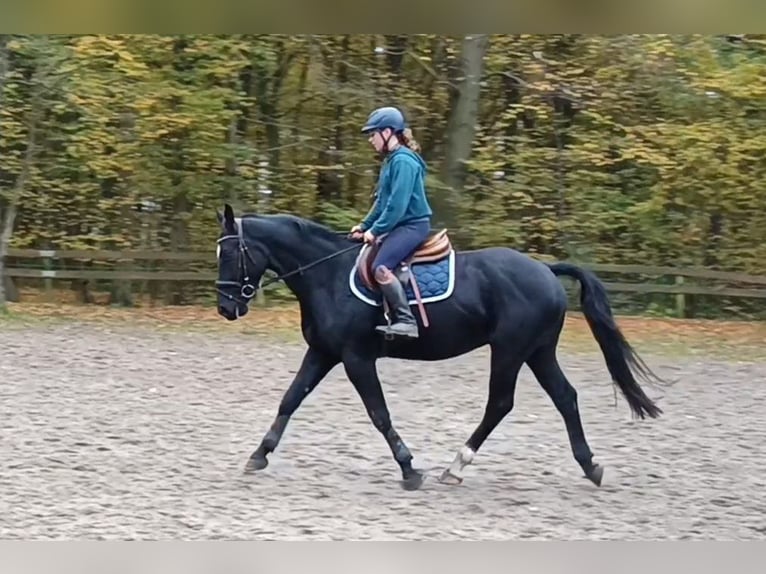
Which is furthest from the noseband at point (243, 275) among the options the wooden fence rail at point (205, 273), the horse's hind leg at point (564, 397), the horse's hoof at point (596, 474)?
the wooden fence rail at point (205, 273)

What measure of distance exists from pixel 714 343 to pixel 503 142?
3342mm

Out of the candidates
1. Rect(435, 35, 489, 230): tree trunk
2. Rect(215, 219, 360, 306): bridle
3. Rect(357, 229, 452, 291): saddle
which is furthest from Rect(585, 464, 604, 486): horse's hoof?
Rect(435, 35, 489, 230): tree trunk

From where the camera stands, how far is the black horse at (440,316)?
5117 mm

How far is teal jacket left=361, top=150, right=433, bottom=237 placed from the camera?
4926 millimetres

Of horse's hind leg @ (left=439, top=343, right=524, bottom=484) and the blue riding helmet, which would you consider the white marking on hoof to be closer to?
horse's hind leg @ (left=439, top=343, right=524, bottom=484)

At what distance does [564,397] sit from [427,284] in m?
0.94

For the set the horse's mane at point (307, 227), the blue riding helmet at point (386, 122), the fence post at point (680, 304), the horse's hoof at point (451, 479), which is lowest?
the fence post at point (680, 304)

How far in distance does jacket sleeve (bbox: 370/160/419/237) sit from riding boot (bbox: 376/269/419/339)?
0.86 ft

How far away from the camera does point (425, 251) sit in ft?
16.9

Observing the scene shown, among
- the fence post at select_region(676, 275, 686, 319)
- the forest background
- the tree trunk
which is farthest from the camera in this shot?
the forest background

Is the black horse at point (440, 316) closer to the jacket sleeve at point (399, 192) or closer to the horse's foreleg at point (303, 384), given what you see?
the horse's foreleg at point (303, 384)

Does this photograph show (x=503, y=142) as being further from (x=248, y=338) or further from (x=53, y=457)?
(x=53, y=457)

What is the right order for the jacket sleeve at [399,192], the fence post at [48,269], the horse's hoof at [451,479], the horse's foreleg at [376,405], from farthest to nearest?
1. the fence post at [48,269]
2. the horse's hoof at [451,479]
3. the horse's foreleg at [376,405]
4. the jacket sleeve at [399,192]

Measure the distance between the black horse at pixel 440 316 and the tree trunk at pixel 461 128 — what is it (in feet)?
18.4
